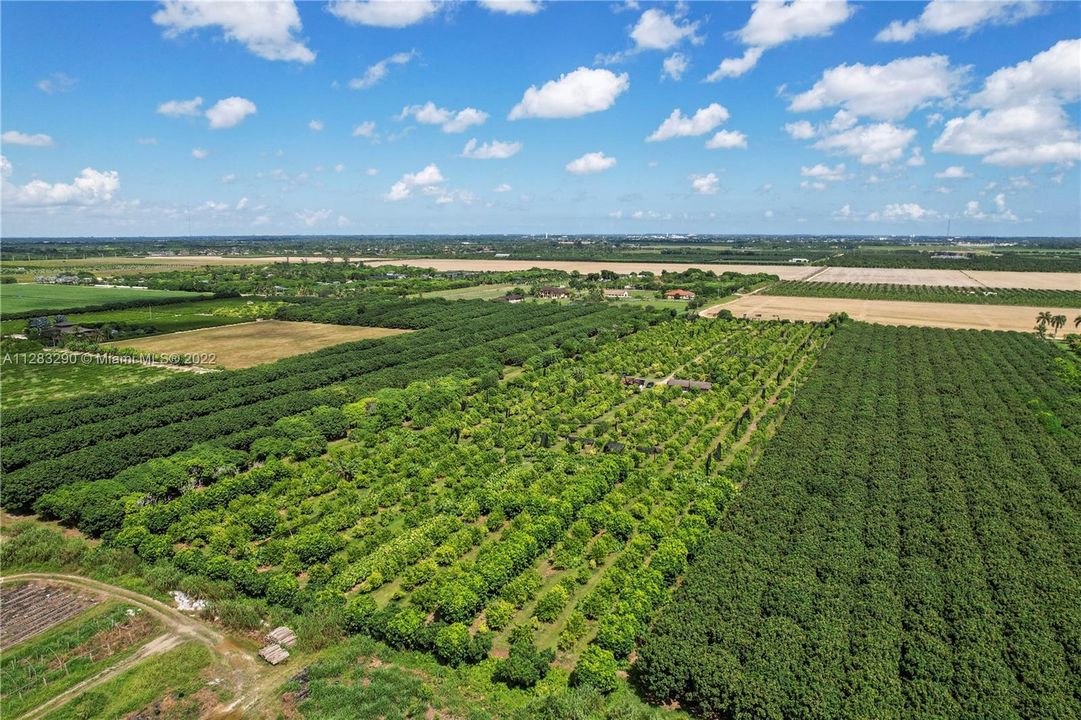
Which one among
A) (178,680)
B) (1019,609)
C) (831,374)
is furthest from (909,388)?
(178,680)

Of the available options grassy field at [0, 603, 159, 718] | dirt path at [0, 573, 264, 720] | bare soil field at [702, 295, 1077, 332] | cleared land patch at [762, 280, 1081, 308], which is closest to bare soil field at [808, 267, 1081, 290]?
cleared land patch at [762, 280, 1081, 308]

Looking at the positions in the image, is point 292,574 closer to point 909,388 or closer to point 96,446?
point 96,446

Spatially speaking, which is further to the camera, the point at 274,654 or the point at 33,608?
the point at 33,608

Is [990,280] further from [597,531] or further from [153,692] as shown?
[153,692]

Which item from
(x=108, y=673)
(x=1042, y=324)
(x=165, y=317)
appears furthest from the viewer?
(x=165, y=317)

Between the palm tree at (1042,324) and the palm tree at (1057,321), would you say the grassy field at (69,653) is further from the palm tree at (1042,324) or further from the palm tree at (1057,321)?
the palm tree at (1057,321)

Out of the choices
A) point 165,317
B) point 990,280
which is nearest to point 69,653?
point 165,317

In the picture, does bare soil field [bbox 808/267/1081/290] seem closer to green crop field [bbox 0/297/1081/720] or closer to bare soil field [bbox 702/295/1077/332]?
bare soil field [bbox 702/295/1077/332]
